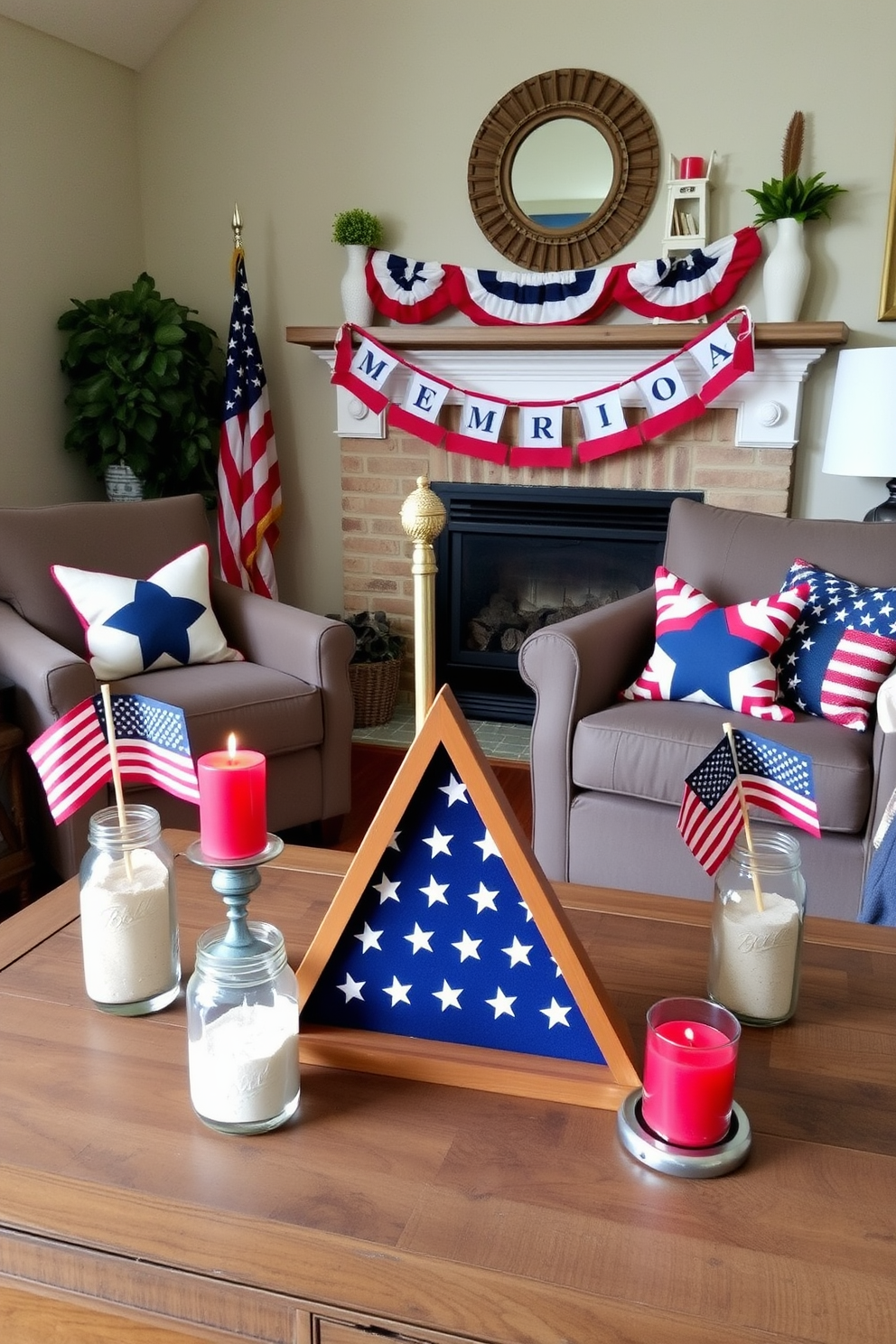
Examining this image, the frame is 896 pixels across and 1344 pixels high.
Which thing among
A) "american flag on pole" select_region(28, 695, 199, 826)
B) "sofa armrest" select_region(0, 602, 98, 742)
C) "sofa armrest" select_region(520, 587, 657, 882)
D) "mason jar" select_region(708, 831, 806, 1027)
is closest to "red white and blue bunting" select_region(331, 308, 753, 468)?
"sofa armrest" select_region(520, 587, 657, 882)

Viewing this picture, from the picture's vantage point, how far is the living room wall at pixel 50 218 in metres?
3.48

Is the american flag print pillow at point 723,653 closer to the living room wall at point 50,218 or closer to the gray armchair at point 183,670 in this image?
the gray armchair at point 183,670

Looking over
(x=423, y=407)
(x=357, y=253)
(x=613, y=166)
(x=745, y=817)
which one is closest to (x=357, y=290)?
(x=357, y=253)

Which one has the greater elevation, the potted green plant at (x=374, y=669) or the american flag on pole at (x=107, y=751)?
the american flag on pole at (x=107, y=751)

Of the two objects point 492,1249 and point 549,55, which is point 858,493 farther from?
Result: point 492,1249

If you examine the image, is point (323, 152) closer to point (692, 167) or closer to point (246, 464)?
point (246, 464)

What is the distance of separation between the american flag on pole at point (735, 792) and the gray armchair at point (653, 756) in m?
0.95

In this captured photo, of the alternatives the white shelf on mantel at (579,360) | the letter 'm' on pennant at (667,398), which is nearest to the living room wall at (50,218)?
the white shelf on mantel at (579,360)

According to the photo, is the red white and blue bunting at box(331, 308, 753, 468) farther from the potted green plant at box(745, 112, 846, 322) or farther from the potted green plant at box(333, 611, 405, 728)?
the potted green plant at box(333, 611, 405, 728)

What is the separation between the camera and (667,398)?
3348 mm

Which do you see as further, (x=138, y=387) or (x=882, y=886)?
(x=138, y=387)

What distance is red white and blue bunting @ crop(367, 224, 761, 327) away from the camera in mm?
3305

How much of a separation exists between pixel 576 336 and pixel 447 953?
2.63 metres

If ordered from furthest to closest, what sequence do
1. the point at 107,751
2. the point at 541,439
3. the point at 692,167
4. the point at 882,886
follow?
the point at 541,439, the point at 692,167, the point at 882,886, the point at 107,751
